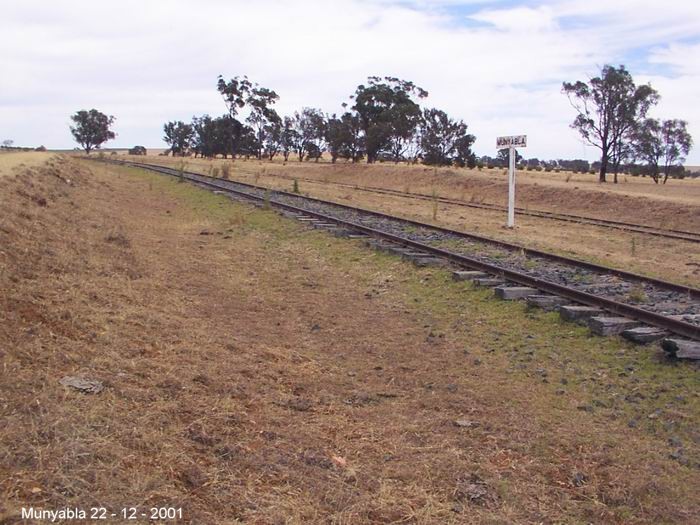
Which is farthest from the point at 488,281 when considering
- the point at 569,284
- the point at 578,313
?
the point at 578,313

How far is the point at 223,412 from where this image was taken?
4.94 metres

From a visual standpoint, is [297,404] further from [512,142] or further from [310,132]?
[310,132]

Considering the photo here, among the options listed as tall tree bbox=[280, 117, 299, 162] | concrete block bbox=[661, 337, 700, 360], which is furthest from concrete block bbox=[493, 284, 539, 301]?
tall tree bbox=[280, 117, 299, 162]

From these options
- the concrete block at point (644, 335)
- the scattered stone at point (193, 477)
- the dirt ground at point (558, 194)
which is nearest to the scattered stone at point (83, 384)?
the scattered stone at point (193, 477)

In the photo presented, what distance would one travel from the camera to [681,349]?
254 inches

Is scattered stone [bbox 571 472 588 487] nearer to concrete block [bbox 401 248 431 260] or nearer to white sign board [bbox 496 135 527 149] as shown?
concrete block [bbox 401 248 431 260]

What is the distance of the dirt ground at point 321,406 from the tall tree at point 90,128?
124m

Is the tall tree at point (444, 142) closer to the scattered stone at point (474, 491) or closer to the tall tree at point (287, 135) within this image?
the tall tree at point (287, 135)

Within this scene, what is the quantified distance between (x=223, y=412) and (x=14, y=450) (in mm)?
1550

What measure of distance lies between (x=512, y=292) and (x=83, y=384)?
19.4 ft

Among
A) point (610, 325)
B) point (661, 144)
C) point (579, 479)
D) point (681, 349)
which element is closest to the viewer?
point (579, 479)

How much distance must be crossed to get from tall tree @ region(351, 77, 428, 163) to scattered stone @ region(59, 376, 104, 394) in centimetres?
6607

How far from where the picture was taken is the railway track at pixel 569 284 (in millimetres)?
7332

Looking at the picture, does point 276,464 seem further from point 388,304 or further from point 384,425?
point 388,304
